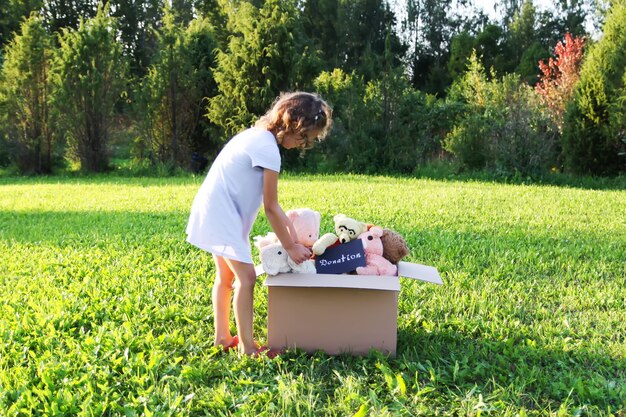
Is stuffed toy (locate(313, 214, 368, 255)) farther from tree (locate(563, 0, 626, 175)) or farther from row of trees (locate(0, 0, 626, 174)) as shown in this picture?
tree (locate(563, 0, 626, 175))

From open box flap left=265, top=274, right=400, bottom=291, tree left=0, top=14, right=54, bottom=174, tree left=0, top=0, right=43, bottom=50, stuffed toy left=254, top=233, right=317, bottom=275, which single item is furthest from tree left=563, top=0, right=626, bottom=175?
tree left=0, top=0, right=43, bottom=50

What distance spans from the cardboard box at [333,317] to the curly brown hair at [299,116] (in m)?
0.71

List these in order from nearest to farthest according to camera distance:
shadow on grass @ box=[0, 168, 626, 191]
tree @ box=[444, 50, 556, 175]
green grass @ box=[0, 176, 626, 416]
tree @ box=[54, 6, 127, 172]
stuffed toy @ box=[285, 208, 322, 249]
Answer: green grass @ box=[0, 176, 626, 416], stuffed toy @ box=[285, 208, 322, 249], shadow on grass @ box=[0, 168, 626, 191], tree @ box=[444, 50, 556, 175], tree @ box=[54, 6, 127, 172]

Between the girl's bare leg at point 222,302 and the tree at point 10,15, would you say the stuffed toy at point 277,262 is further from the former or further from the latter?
the tree at point 10,15

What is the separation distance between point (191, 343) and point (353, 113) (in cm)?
1061

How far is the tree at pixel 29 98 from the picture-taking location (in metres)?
13.5

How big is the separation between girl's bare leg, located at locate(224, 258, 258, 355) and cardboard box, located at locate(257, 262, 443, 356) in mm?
112

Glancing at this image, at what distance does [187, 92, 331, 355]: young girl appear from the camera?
105 inches

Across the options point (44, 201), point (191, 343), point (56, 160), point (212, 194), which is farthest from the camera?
point (56, 160)

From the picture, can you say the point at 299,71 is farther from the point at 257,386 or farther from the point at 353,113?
the point at 257,386

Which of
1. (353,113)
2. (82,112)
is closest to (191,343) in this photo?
(353,113)

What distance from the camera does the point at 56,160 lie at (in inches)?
563

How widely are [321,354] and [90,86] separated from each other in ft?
40.2

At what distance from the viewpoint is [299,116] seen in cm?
271
